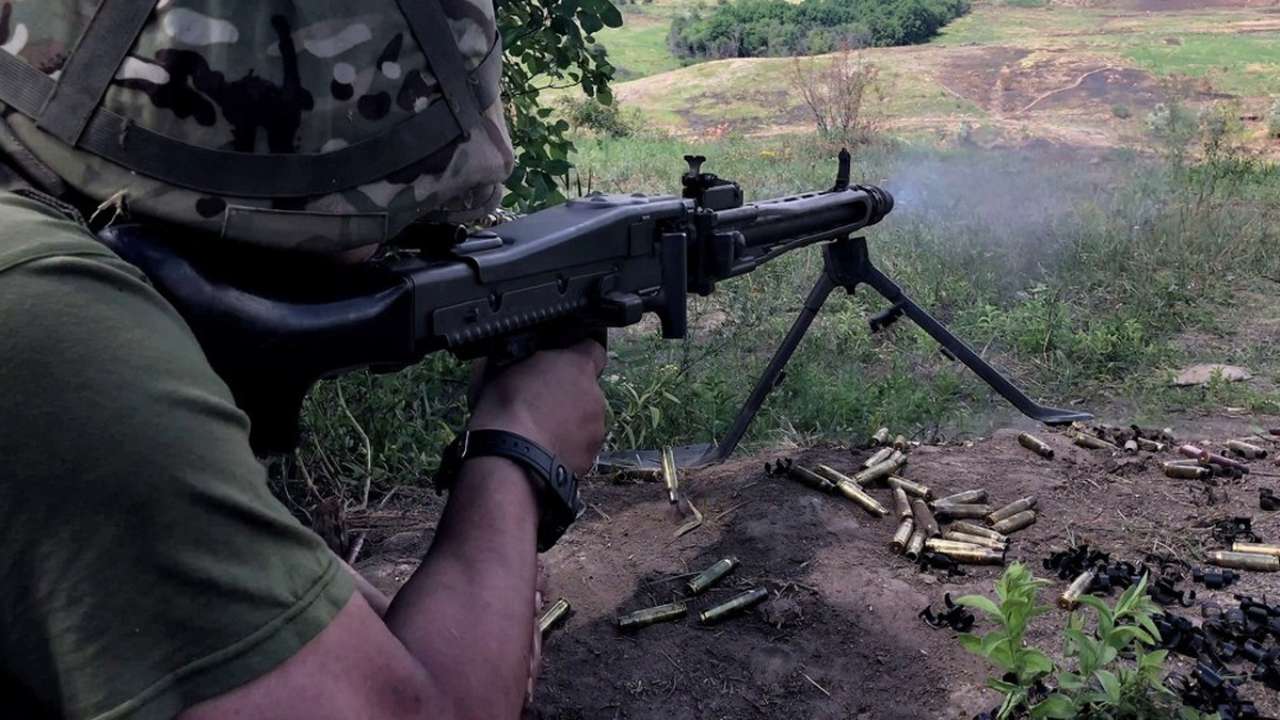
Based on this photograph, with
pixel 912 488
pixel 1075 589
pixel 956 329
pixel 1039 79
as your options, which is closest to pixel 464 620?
pixel 1075 589

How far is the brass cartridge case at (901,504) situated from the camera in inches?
155

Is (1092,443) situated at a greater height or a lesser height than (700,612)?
lesser

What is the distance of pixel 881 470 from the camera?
13.9 feet

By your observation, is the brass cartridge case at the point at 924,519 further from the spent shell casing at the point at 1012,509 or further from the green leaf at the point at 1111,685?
the green leaf at the point at 1111,685

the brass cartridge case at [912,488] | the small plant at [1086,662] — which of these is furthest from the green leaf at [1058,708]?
the brass cartridge case at [912,488]

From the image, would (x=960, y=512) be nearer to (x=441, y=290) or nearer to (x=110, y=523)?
(x=441, y=290)

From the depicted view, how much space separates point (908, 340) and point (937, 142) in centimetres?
946

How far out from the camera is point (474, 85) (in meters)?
1.81

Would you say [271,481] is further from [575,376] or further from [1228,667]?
[1228,667]

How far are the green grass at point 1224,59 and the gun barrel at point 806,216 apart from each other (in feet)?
49.1

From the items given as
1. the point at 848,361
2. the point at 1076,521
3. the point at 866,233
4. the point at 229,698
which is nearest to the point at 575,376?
the point at 229,698

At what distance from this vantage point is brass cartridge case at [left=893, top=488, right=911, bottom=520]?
3.93 metres

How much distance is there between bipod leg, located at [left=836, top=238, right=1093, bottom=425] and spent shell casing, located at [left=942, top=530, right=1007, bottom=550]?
46.6 inches

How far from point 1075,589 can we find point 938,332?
1.67 meters
